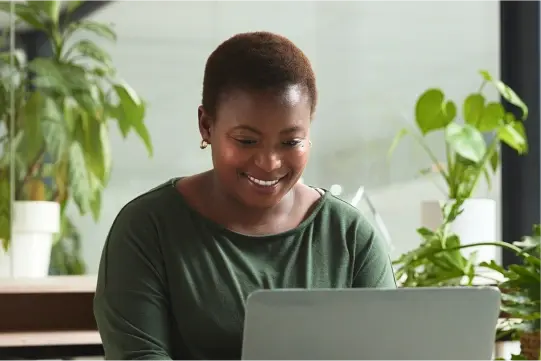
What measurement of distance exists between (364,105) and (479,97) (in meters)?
0.40

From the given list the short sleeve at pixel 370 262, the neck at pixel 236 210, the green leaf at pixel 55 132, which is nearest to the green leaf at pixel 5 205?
the green leaf at pixel 55 132

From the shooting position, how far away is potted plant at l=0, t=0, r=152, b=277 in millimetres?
2678

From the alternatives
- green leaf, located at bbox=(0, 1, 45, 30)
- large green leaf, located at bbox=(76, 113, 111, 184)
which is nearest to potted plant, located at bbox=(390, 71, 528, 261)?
large green leaf, located at bbox=(76, 113, 111, 184)

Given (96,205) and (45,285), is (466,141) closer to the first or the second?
(96,205)

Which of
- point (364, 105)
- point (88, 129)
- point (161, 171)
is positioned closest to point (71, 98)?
point (88, 129)

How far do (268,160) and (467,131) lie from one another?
171cm

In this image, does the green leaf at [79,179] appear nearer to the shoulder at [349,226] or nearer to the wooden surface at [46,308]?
the wooden surface at [46,308]

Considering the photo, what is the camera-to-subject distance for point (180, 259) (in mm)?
1354

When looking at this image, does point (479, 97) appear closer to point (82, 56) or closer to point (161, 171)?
point (161, 171)

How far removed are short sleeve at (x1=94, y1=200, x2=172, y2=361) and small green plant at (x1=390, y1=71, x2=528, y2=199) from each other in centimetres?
166

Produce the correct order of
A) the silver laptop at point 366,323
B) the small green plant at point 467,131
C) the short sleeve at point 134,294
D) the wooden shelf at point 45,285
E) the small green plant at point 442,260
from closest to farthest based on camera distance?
the silver laptop at point 366,323, the short sleeve at point 134,294, the small green plant at point 442,260, the wooden shelf at point 45,285, the small green plant at point 467,131

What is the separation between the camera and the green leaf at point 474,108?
3.02m

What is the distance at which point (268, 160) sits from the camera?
1.30 m

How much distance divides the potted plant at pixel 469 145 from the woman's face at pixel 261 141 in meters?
1.58
